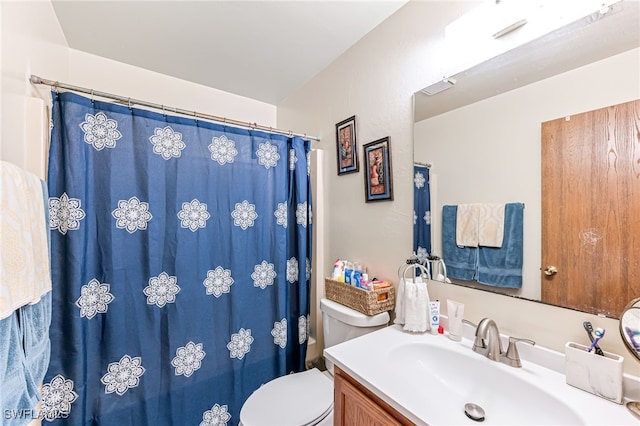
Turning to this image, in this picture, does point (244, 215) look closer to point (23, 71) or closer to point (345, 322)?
point (345, 322)

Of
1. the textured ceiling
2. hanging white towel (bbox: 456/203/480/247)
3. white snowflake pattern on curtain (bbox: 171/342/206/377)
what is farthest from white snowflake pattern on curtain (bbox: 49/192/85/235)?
hanging white towel (bbox: 456/203/480/247)

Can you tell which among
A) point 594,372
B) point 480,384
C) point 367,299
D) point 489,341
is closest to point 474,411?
point 480,384

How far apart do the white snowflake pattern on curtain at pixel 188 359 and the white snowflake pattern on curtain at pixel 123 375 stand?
0.15 metres

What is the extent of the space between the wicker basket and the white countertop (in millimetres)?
149

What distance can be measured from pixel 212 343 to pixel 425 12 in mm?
1970

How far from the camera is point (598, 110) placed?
741 millimetres

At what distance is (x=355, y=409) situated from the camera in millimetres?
844

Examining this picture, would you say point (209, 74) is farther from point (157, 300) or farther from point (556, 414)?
point (556, 414)

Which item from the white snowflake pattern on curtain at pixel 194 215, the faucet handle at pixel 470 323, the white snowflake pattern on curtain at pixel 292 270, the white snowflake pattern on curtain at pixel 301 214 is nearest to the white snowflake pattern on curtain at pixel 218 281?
the white snowflake pattern on curtain at pixel 194 215

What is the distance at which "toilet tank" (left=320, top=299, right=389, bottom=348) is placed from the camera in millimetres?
1241

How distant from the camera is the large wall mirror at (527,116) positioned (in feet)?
2.36

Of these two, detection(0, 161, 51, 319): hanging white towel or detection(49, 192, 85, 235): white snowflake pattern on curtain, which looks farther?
detection(49, 192, 85, 235): white snowflake pattern on curtain

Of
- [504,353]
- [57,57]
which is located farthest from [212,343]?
[57,57]

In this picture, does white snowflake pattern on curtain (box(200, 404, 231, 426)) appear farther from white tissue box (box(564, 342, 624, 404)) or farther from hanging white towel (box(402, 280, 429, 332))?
white tissue box (box(564, 342, 624, 404))
